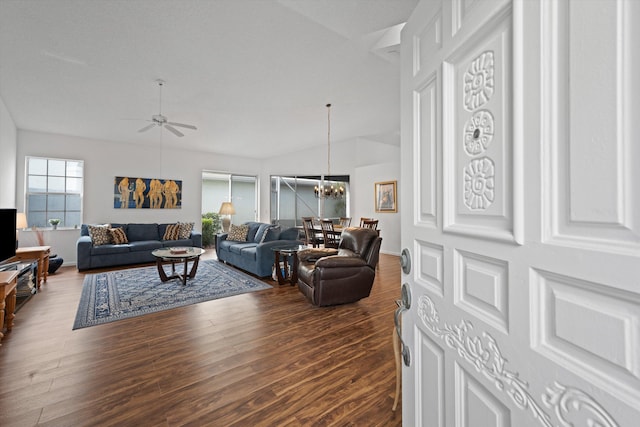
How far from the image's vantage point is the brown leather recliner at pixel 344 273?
3.00 metres

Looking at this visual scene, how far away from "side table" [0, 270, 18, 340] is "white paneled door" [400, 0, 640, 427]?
3368mm

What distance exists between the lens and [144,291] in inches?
145

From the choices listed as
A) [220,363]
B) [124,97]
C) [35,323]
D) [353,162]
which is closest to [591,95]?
[220,363]

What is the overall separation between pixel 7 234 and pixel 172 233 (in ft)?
10.1

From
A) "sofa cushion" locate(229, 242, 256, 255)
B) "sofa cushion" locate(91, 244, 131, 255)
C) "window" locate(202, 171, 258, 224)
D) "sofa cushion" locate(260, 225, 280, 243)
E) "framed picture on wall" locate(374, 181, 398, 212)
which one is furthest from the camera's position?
"window" locate(202, 171, 258, 224)

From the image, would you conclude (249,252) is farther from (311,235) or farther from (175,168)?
(175,168)

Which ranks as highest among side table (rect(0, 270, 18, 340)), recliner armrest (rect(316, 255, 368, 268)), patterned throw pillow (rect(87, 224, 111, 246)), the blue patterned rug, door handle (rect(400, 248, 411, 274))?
door handle (rect(400, 248, 411, 274))

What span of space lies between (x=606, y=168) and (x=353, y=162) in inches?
295

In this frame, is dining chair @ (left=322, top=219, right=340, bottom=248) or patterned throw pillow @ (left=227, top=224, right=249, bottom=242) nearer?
patterned throw pillow @ (left=227, top=224, right=249, bottom=242)

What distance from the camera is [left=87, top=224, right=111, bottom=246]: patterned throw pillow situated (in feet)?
16.8

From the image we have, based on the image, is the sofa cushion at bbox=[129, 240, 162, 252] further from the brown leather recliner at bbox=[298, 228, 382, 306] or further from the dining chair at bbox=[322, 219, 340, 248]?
the brown leather recliner at bbox=[298, 228, 382, 306]

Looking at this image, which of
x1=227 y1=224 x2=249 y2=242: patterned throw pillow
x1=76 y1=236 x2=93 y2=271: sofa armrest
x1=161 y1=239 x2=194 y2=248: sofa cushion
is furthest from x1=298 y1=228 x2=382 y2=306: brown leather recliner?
x1=76 y1=236 x2=93 y2=271: sofa armrest

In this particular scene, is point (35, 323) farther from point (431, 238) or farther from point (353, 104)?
point (353, 104)

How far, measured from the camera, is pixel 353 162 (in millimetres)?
7750
